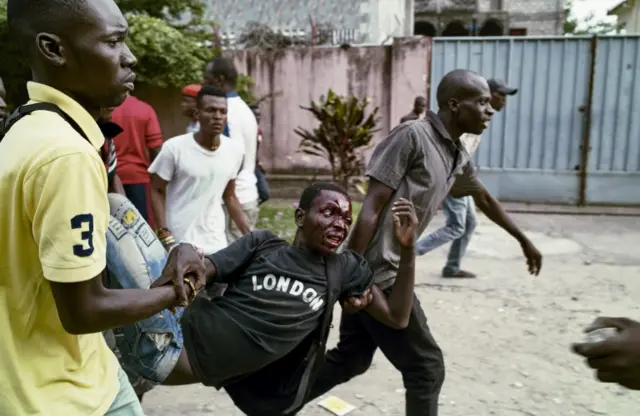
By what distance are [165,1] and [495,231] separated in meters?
5.06

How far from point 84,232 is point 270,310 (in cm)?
110

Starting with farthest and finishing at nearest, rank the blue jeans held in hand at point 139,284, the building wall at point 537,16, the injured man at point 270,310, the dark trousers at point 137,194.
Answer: the building wall at point 537,16 < the dark trousers at point 137,194 < the injured man at point 270,310 < the blue jeans held in hand at point 139,284

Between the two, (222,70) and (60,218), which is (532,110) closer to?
(222,70)

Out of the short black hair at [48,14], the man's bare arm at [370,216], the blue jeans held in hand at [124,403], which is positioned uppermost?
the short black hair at [48,14]

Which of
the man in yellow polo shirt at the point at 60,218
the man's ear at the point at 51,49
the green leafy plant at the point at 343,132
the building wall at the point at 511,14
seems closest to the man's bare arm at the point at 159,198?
the man in yellow polo shirt at the point at 60,218

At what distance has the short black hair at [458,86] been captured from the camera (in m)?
2.73

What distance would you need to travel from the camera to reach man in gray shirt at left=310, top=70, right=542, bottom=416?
2541 mm

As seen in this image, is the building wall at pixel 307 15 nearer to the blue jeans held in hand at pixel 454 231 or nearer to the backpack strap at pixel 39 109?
the blue jeans held in hand at pixel 454 231

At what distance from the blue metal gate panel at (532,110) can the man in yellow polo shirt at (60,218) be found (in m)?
7.89

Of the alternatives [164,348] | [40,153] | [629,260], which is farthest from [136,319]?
[629,260]

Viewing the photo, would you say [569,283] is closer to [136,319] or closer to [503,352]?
[503,352]

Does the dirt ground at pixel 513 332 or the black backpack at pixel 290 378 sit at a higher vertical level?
the black backpack at pixel 290 378

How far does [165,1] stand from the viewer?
7.64 meters

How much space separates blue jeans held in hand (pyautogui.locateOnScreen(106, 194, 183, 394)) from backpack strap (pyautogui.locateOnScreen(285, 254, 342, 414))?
48 centimetres
